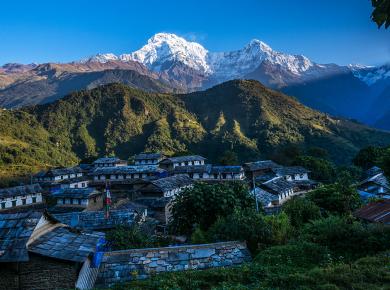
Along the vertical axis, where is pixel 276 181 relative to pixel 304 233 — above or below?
below

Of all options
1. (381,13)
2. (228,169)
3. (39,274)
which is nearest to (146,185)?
(228,169)

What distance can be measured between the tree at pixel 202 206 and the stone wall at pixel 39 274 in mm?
10430

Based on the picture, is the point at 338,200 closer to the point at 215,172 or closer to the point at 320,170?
the point at 215,172

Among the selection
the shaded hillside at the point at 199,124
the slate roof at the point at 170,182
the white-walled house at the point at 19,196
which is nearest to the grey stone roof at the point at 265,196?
the slate roof at the point at 170,182

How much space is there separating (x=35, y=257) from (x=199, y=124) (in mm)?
159137

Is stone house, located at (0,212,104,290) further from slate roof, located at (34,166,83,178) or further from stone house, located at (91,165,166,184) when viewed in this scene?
slate roof, located at (34,166,83,178)

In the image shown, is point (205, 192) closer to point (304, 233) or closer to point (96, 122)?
point (304, 233)

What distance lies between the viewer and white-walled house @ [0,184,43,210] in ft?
202

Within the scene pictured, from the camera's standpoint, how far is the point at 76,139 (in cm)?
15800

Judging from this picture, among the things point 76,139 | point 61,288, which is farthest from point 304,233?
point 76,139

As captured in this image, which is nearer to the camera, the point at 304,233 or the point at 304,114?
the point at 304,233

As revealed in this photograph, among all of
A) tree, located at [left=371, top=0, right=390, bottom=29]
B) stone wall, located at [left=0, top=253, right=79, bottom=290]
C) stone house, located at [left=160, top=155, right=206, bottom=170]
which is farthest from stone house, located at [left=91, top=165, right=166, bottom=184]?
tree, located at [left=371, top=0, right=390, bottom=29]

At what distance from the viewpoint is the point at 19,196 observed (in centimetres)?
6366

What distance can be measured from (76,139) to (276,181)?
122 meters
